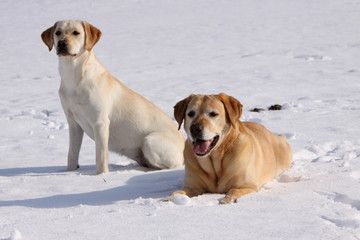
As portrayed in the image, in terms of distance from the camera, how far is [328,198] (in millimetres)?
3725

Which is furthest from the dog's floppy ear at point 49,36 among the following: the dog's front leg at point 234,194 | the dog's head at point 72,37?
the dog's front leg at point 234,194

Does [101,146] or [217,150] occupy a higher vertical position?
[217,150]

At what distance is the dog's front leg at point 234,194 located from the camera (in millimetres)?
3779

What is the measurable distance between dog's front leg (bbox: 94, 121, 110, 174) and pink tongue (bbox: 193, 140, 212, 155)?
5.55 ft

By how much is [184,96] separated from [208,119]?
6.51 m

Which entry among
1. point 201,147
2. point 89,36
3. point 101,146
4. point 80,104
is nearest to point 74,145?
point 101,146

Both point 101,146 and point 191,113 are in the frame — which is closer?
point 191,113

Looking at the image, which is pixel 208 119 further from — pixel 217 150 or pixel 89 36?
pixel 89 36

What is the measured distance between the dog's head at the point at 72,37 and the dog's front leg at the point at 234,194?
2461mm

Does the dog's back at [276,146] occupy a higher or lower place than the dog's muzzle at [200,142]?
lower

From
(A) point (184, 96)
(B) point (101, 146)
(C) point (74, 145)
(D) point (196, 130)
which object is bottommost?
(A) point (184, 96)

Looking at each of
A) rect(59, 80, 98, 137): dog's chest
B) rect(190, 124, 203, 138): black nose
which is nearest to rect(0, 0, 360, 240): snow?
rect(190, 124, 203, 138): black nose

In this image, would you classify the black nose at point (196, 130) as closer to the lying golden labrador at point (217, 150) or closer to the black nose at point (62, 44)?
the lying golden labrador at point (217, 150)

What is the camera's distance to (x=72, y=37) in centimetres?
547
